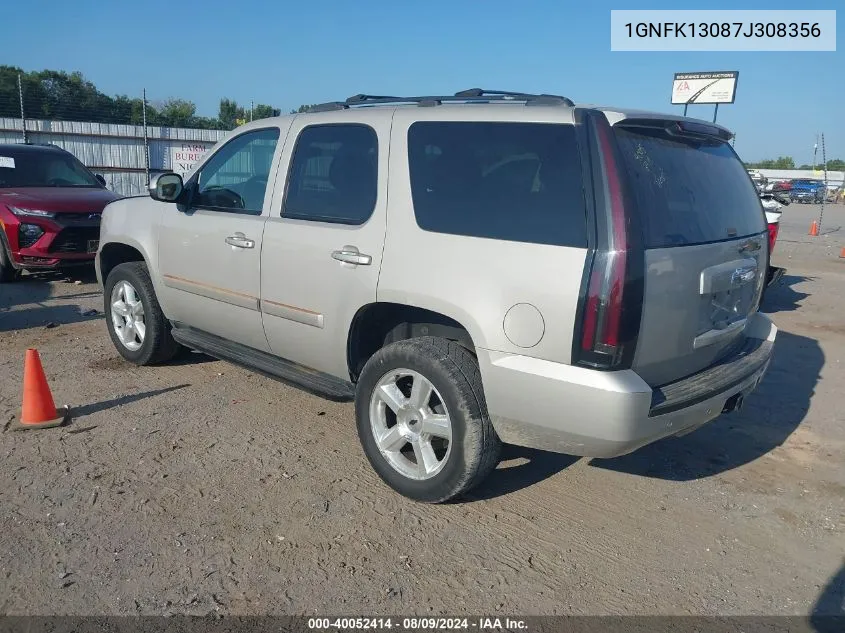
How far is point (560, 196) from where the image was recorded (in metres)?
3.13

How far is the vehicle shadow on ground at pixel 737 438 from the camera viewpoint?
13.9ft

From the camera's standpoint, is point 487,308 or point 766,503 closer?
point 487,308

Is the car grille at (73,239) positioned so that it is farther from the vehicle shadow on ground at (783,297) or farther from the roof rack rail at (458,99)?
the vehicle shadow on ground at (783,297)

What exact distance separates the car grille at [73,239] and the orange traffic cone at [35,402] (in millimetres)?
4831

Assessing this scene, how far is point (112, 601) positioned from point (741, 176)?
3843 millimetres

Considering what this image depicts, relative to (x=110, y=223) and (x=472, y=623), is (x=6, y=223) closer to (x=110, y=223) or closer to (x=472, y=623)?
(x=110, y=223)

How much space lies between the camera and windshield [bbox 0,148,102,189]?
9531 mm

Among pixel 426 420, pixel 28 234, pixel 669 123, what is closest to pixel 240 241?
pixel 426 420

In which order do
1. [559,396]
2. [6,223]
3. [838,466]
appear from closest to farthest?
[559,396] < [838,466] < [6,223]

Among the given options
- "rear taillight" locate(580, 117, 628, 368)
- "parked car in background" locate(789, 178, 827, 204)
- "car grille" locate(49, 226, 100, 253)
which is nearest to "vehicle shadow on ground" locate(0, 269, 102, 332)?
"car grille" locate(49, 226, 100, 253)

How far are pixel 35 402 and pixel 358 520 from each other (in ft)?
7.92

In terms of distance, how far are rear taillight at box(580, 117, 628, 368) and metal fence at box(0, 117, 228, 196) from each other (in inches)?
595

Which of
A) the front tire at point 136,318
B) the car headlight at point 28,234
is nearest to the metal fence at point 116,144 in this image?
the car headlight at point 28,234

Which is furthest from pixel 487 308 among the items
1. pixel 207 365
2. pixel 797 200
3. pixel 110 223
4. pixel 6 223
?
pixel 797 200
